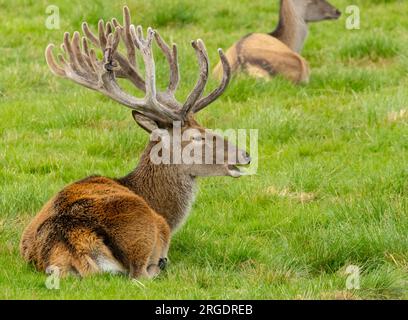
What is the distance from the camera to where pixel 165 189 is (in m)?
7.54

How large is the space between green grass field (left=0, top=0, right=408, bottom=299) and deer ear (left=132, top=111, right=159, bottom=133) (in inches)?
30.5

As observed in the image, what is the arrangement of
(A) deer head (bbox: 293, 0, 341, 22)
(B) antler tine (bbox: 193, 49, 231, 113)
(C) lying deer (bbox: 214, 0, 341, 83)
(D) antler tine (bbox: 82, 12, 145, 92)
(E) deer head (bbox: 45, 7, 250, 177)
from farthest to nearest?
(A) deer head (bbox: 293, 0, 341, 22) → (C) lying deer (bbox: 214, 0, 341, 83) → (D) antler tine (bbox: 82, 12, 145, 92) → (B) antler tine (bbox: 193, 49, 231, 113) → (E) deer head (bbox: 45, 7, 250, 177)

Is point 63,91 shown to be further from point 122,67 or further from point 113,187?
point 113,187

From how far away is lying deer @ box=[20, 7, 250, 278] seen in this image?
21.8 ft

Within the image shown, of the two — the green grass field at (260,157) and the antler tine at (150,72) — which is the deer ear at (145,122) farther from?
the green grass field at (260,157)

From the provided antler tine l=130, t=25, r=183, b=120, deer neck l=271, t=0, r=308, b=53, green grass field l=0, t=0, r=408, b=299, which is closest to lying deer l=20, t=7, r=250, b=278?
antler tine l=130, t=25, r=183, b=120

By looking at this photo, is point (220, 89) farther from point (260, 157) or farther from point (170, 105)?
point (260, 157)

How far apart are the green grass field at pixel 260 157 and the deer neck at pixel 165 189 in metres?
0.21

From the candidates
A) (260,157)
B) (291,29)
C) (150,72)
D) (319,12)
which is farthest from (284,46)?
(150,72)

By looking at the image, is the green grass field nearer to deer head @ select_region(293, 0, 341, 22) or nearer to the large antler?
deer head @ select_region(293, 0, 341, 22)

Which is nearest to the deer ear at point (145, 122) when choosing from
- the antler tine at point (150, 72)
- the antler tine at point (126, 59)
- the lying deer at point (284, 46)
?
the antler tine at point (150, 72)

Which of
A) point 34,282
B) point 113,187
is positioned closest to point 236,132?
point 113,187

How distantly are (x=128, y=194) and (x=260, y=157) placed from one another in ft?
8.61

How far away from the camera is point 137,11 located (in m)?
14.2
